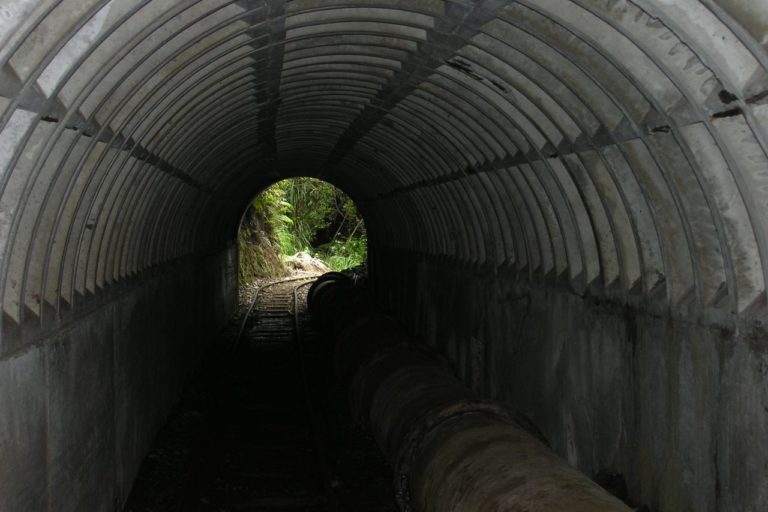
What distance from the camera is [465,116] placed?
8.42 metres

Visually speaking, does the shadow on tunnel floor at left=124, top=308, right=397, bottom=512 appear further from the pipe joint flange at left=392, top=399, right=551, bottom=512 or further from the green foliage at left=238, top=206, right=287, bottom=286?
the green foliage at left=238, top=206, right=287, bottom=286

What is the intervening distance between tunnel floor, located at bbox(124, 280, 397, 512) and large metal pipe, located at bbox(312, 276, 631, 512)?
65cm

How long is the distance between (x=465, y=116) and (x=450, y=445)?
152 inches

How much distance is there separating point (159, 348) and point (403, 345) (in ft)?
10.9

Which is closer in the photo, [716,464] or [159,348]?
[716,464]

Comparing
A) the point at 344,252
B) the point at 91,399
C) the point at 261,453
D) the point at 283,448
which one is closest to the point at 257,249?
Answer: the point at 344,252

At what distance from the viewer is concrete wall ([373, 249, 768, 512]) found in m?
4.89

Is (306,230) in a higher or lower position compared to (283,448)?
higher

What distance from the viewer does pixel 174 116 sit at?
7.43m

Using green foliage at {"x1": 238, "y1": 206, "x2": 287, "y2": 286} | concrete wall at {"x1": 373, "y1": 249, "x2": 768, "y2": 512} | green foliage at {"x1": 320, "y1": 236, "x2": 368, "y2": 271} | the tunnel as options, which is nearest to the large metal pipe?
concrete wall at {"x1": 373, "y1": 249, "x2": 768, "y2": 512}

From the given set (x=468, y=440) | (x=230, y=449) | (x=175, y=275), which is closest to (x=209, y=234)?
(x=175, y=275)

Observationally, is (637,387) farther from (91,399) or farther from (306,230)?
(306,230)

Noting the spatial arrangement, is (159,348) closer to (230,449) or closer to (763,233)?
(230,449)

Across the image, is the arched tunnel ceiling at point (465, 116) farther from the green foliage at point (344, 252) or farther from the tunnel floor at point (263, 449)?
the green foliage at point (344, 252)
